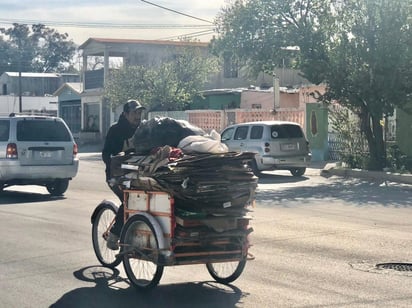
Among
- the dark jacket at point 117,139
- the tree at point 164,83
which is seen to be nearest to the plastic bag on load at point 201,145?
the dark jacket at point 117,139

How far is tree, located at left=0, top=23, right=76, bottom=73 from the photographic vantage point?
330 feet

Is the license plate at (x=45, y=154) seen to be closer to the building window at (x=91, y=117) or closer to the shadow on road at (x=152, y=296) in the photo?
the shadow on road at (x=152, y=296)

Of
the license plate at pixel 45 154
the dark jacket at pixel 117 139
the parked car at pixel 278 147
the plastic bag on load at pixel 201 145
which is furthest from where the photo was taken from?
the parked car at pixel 278 147

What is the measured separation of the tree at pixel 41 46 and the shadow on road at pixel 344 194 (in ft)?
277

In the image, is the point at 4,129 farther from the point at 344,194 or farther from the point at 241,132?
the point at 241,132

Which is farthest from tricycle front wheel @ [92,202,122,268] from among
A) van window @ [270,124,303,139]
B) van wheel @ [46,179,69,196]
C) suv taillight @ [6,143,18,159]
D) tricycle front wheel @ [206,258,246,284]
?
van window @ [270,124,303,139]

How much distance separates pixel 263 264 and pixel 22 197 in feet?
30.5

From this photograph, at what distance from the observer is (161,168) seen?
24.7 ft

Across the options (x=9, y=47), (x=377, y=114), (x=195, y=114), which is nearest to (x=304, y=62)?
(x=377, y=114)

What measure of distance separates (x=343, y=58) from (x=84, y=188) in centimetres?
826

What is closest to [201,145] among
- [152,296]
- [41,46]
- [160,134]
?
[160,134]

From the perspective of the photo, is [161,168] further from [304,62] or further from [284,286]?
[304,62]

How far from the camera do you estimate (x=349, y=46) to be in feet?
72.1

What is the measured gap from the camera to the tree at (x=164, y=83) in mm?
41281
